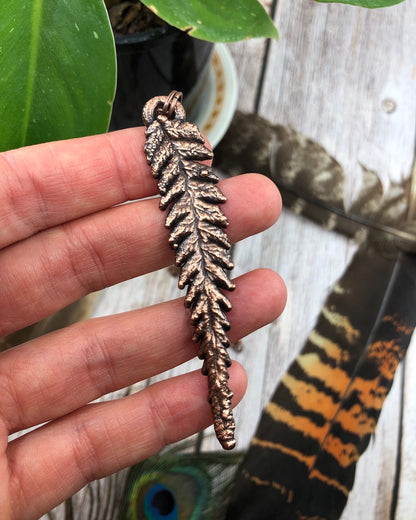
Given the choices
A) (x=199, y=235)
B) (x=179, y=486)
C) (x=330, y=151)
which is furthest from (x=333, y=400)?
(x=330, y=151)

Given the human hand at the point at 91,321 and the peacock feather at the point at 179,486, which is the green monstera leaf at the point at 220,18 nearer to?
the human hand at the point at 91,321

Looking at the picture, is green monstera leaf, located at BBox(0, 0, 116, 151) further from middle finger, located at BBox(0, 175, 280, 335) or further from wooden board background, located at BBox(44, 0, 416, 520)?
wooden board background, located at BBox(44, 0, 416, 520)

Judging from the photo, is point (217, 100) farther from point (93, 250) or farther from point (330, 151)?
point (93, 250)

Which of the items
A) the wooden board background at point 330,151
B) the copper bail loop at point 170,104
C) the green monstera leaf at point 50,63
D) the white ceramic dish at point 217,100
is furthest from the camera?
the white ceramic dish at point 217,100

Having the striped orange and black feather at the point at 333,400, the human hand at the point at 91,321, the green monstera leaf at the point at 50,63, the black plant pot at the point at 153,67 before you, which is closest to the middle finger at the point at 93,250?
the human hand at the point at 91,321

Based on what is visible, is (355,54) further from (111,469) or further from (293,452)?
(111,469)

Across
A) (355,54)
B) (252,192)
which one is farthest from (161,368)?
(355,54)
